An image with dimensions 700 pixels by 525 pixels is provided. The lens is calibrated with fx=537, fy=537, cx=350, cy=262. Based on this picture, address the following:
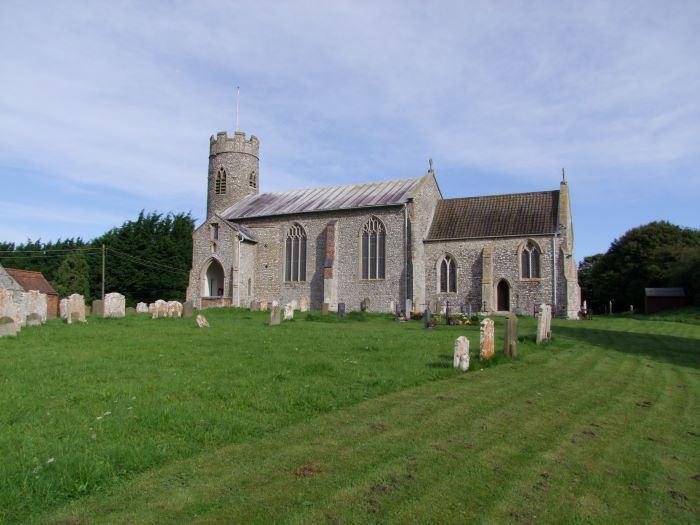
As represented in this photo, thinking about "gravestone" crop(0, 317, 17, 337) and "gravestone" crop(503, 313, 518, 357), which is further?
"gravestone" crop(0, 317, 17, 337)

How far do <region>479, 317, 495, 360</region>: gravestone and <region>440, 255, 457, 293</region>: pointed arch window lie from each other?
64.9 ft

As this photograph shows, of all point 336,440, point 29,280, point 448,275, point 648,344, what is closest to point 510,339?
point 648,344

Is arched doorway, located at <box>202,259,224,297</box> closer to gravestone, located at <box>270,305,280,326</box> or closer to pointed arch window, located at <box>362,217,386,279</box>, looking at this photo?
pointed arch window, located at <box>362,217,386,279</box>

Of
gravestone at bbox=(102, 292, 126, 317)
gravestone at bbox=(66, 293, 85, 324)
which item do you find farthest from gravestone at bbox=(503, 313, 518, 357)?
gravestone at bbox=(102, 292, 126, 317)

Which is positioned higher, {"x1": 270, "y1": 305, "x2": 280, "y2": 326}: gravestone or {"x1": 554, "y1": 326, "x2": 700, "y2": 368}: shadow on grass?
{"x1": 270, "y1": 305, "x2": 280, "y2": 326}: gravestone

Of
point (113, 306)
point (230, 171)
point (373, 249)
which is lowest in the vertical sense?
point (113, 306)

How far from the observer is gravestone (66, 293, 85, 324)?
744 inches

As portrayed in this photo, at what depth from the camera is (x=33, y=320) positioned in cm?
1767

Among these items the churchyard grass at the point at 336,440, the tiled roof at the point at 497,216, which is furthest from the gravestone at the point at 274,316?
the tiled roof at the point at 497,216

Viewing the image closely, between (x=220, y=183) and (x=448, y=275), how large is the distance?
62.2 feet

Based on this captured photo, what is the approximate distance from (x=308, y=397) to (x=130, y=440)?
8.53 feet

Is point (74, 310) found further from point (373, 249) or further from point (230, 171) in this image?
point (230, 171)

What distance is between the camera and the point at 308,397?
756cm

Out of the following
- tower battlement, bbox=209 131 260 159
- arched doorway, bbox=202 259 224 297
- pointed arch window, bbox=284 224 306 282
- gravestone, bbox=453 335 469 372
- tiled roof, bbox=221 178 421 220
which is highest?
tower battlement, bbox=209 131 260 159
